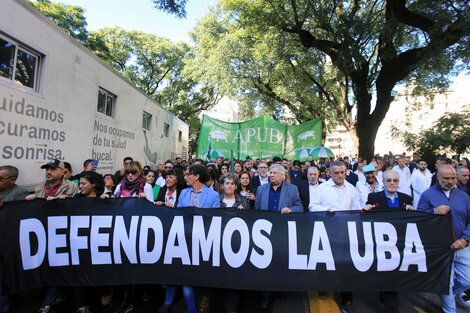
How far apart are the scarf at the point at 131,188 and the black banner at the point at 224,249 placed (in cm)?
110

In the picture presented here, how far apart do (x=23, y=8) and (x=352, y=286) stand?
219 inches

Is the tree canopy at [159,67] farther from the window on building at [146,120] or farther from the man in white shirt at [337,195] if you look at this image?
the man in white shirt at [337,195]

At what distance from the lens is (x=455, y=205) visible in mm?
3648

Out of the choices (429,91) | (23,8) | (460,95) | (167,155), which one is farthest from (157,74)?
(460,95)

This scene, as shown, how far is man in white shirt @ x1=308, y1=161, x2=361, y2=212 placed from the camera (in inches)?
164

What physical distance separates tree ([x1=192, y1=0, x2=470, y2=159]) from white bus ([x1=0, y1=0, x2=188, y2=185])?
26.8ft

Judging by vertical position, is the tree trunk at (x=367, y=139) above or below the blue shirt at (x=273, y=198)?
above

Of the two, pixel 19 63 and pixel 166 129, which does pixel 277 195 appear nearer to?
pixel 19 63

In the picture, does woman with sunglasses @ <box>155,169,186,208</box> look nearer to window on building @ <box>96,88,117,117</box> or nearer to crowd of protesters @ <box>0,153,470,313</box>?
crowd of protesters @ <box>0,153,470,313</box>

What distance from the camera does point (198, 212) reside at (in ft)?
11.9

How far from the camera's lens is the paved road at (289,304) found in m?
3.66

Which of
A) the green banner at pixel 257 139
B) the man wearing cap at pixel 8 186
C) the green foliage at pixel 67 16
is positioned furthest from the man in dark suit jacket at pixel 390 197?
the green foliage at pixel 67 16

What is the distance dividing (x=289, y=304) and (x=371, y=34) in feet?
35.3

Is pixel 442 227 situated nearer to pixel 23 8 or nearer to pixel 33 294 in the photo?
pixel 33 294
